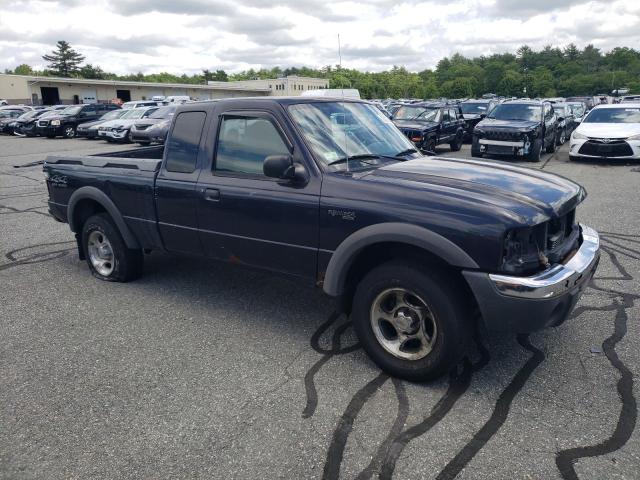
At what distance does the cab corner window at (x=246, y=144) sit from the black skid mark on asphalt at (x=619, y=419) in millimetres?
2623

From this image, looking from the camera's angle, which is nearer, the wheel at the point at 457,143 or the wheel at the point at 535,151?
the wheel at the point at 535,151

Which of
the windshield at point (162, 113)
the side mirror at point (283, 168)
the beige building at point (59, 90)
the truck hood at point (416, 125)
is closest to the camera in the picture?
the side mirror at point (283, 168)

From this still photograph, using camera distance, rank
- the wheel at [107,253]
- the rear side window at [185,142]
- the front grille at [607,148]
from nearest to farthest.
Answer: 1. the rear side window at [185,142]
2. the wheel at [107,253]
3. the front grille at [607,148]

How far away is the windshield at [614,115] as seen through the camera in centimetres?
1462

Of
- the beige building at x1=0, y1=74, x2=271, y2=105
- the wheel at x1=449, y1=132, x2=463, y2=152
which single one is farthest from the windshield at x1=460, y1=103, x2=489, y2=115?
the beige building at x1=0, y1=74, x2=271, y2=105

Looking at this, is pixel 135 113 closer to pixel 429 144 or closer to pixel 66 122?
pixel 66 122

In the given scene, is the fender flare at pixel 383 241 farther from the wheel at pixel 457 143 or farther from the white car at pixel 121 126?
the white car at pixel 121 126

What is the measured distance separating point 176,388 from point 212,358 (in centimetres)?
43

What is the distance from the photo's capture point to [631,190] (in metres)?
10.3

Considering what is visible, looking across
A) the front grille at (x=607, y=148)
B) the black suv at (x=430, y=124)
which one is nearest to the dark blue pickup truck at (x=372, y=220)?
the black suv at (x=430, y=124)

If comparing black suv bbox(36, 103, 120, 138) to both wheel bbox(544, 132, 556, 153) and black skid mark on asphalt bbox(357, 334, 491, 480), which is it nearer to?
wheel bbox(544, 132, 556, 153)

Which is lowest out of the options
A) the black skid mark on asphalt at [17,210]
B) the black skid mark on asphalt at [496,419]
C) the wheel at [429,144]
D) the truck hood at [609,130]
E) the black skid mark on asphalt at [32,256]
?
the black skid mark on asphalt at [496,419]

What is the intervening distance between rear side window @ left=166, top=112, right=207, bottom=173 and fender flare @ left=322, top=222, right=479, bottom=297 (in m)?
1.68

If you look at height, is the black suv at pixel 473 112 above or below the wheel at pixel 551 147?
above
